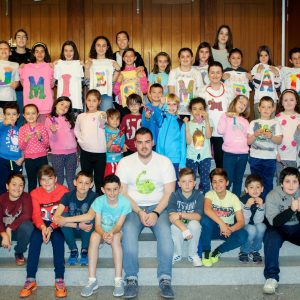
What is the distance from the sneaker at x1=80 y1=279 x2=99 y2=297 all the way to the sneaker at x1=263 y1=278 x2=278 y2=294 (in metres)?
1.29

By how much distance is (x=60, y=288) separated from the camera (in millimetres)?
3754

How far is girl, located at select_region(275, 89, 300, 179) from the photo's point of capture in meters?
4.74

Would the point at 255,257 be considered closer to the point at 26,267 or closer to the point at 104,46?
the point at 26,267

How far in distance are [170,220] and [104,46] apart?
2266mm

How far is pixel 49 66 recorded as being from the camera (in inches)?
209

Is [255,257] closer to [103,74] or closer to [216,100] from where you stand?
[216,100]

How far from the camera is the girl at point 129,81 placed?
5.27 m

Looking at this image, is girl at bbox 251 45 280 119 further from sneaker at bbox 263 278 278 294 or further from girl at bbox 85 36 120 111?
→ sneaker at bbox 263 278 278 294

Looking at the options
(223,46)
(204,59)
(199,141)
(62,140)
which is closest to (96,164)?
→ (62,140)

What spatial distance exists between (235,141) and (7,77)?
251 centimetres

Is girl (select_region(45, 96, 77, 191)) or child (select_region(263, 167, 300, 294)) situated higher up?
girl (select_region(45, 96, 77, 191))

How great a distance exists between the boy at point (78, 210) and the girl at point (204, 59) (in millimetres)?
1956

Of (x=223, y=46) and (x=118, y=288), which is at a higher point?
(x=223, y=46)

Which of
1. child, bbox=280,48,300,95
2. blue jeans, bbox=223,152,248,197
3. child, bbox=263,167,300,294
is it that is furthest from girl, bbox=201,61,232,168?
child, bbox=263,167,300,294
